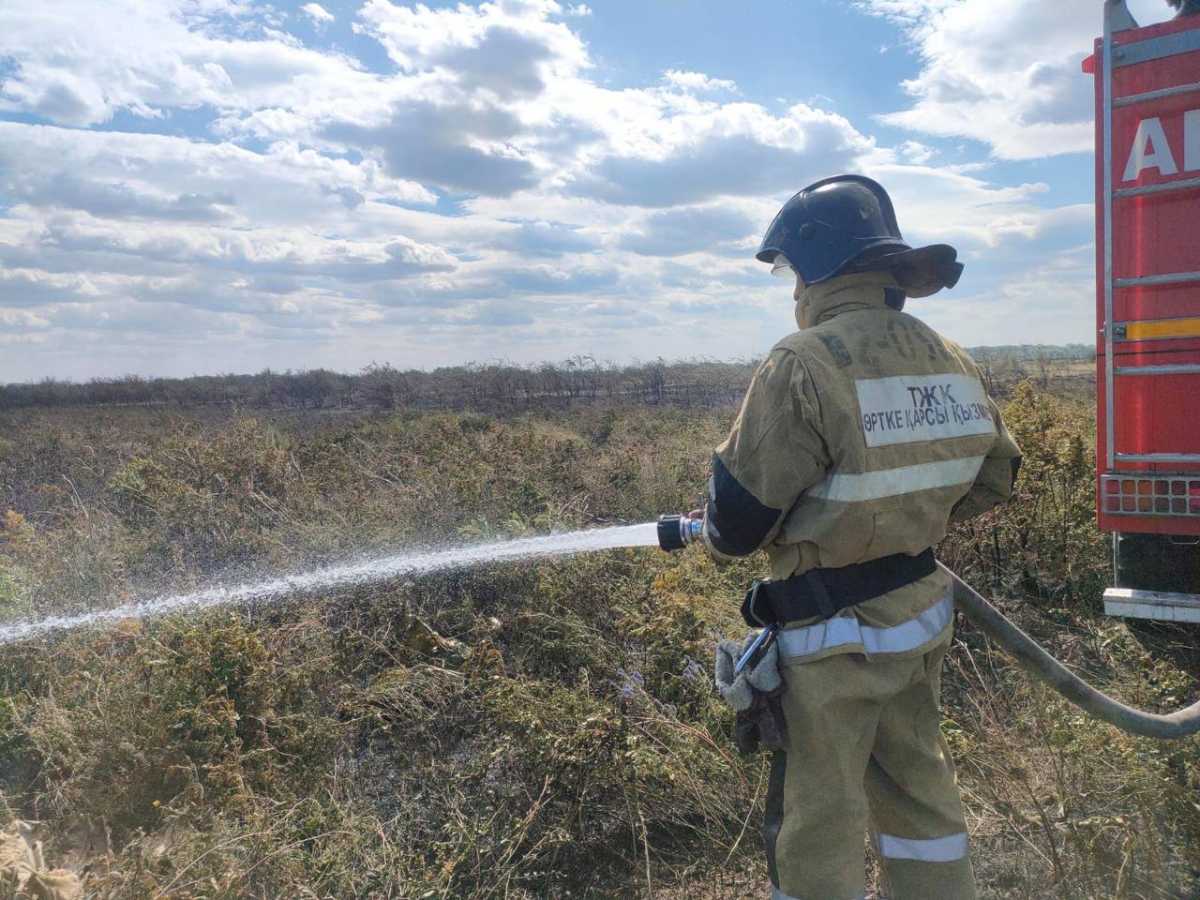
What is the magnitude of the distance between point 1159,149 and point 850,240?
1.95 metres

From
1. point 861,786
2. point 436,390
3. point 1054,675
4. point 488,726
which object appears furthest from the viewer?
point 436,390

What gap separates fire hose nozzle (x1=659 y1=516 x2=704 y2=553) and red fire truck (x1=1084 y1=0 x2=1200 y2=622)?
2051 mm

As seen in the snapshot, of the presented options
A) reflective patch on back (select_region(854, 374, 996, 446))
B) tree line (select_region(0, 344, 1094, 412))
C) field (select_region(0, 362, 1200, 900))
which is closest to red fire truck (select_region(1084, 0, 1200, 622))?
field (select_region(0, 362, 1200, 900))

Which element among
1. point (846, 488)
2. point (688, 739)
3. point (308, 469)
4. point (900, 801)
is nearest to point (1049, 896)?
point (900, 801)

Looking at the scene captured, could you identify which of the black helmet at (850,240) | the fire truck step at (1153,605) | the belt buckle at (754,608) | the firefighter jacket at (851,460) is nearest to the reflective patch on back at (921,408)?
the firefighter jacket at (851,460)

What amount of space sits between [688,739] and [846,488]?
67.8 inches

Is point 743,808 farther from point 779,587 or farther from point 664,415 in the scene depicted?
point 664,415

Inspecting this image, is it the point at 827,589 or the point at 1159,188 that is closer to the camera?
the point at 827,589

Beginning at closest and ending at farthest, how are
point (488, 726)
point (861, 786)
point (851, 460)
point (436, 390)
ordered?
point (851, 460) < point (861, 786) < point (488, 726) < point (436, 390)

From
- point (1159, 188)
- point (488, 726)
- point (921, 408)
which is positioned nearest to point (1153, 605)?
point (1159, 188)

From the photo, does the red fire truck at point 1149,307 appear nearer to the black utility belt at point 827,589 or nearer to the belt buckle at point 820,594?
the black utility belt at point 827,589

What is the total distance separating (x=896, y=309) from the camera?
237cm

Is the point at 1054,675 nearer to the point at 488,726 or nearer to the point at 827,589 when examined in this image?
the point at 827,589

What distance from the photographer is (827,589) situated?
6.82 feet
